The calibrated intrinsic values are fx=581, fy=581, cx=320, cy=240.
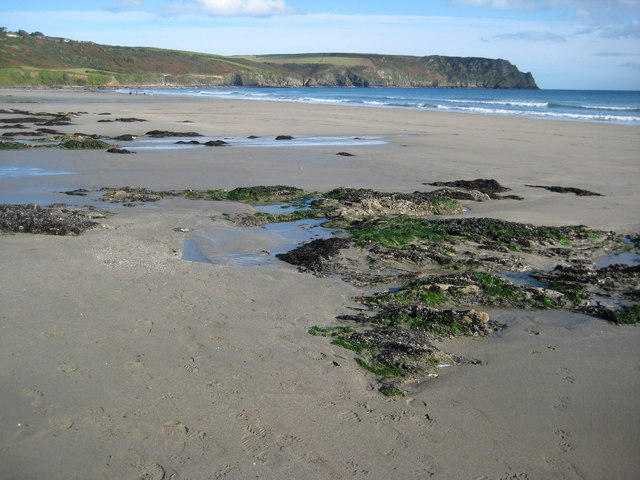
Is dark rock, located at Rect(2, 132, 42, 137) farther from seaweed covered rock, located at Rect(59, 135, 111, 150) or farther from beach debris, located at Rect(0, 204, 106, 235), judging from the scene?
beach debris, located at Rect(0, 204, 106, 235)

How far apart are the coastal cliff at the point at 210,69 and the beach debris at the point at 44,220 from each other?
8238 cm

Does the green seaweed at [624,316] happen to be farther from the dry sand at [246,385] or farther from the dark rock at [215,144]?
the dark rock at [215,144]

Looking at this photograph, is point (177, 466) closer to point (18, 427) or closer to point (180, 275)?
point (18, 427)

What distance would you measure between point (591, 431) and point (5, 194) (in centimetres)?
1016

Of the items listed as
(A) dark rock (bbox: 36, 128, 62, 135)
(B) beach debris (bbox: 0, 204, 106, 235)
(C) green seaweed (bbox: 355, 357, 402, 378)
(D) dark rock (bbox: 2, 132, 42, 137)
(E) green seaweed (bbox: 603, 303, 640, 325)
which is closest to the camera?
(C) green seaweed (bbox: 355, 357, 402, 378)

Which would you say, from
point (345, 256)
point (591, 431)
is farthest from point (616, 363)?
point (345, 256)

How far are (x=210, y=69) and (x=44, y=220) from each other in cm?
14168

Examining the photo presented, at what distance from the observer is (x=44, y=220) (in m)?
7.80

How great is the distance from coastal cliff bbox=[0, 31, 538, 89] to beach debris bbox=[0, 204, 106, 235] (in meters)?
82.4

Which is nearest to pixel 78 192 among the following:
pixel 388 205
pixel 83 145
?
pixel 388 205

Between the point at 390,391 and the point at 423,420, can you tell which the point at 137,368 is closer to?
the point at 390,391

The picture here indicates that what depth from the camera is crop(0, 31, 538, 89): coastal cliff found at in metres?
94.6

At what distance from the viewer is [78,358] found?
431 cm

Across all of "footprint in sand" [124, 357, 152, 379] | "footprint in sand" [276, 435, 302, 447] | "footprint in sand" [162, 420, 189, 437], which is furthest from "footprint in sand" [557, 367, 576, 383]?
"footprint in sand" [124, 357, 152, 379]
